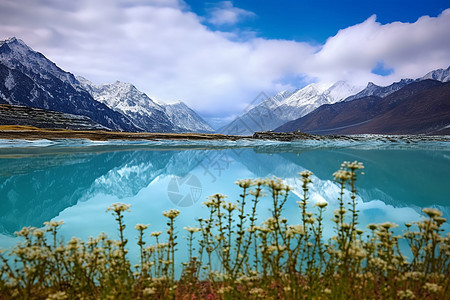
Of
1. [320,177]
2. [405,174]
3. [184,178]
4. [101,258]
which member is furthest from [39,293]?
[405,174]

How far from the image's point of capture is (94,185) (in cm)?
1839

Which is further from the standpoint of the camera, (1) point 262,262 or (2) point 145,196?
(2) point 145,196

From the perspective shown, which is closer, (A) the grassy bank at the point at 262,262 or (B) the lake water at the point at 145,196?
(A) the grassy bank at the point at 262,262

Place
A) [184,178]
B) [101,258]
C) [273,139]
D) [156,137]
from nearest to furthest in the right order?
[101,258] → [184,178] → [156,137] → [273,139]

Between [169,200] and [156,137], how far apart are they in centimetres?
6264

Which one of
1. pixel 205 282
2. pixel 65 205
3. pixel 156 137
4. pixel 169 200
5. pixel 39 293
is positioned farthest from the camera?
pixel 156 137

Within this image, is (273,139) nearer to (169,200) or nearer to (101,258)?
(169,200)

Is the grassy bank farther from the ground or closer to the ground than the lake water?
farther from the ground

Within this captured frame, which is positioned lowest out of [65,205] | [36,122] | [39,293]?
[65,205]

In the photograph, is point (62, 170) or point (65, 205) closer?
point (65, 205)

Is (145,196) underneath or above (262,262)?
underneath

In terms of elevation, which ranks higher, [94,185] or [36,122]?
[36,122]

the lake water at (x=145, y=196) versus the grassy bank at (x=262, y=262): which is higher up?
the grassy bank at (x=262, y=262)

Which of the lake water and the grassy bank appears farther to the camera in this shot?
the lake water
